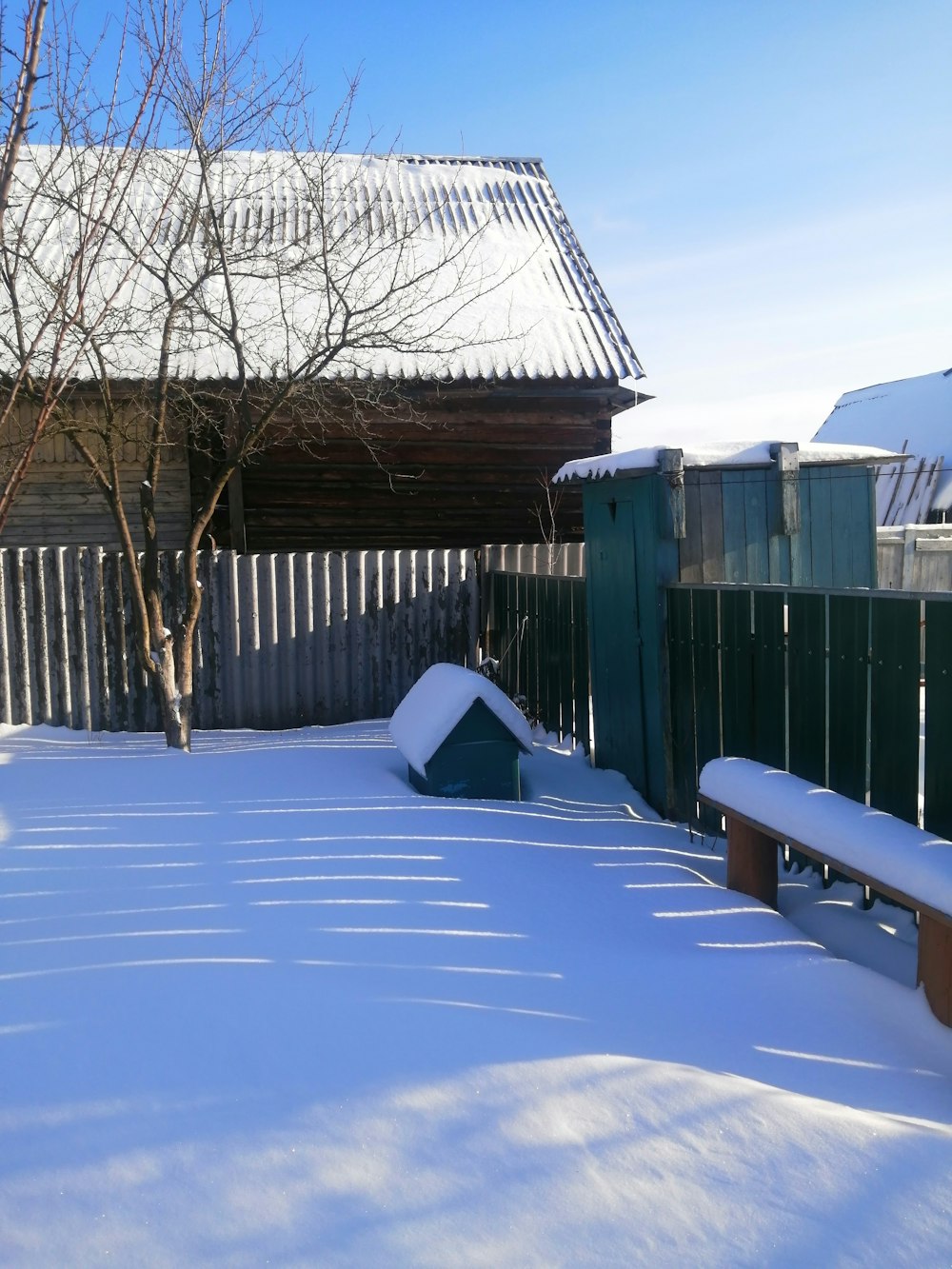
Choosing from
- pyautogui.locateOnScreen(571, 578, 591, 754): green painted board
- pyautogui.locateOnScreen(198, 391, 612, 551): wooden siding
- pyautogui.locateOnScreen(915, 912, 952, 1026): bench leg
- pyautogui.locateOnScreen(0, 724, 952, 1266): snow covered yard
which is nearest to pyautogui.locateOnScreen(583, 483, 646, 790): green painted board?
pyautogui.locateOnScreen(571, 578, 591, 754): green painted board

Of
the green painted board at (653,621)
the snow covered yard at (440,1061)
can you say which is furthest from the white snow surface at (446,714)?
the snow covered yard at (440,1061)

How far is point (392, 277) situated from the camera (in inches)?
354

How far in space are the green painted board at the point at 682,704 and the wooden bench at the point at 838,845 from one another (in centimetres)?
107

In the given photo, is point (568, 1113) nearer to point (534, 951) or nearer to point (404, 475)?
point (534, 951)

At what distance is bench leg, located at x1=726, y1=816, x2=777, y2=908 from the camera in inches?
176

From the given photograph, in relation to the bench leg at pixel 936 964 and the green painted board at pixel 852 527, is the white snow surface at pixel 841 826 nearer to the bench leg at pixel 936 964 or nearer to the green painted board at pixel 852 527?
the bench leg at pixel 936 964

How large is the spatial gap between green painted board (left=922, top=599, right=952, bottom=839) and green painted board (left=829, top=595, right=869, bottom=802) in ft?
1.45

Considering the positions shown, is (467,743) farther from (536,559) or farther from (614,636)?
(536,559)

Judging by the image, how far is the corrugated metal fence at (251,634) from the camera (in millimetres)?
8672

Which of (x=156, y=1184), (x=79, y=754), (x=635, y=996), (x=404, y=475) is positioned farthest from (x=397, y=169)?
(x=156, y=1184)

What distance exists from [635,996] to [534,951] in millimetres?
444

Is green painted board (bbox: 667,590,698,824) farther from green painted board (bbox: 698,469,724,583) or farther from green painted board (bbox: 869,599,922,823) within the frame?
green painted board (bbox: 869,599,922,823)

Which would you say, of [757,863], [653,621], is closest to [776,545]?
[653,621]

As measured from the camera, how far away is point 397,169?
1415 centimetres
